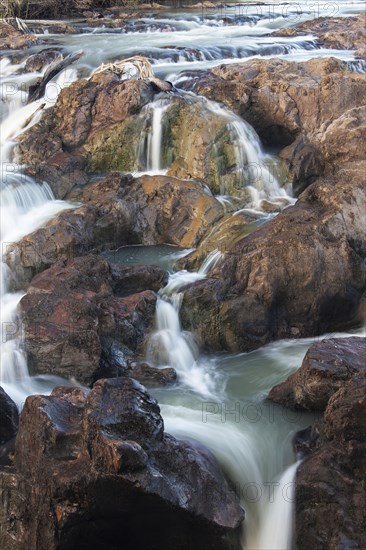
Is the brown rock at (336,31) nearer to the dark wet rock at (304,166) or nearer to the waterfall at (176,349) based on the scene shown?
the dark wet rock at (304,166)

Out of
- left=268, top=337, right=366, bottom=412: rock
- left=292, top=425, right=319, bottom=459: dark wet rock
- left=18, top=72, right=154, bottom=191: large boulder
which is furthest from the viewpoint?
left=18, top=72, right=154, bottom=191: large boulder

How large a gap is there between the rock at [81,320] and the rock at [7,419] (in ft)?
4.59

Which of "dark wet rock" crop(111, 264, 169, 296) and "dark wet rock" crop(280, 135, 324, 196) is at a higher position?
"dark wet rock" crop(280, 135, 324, 196)

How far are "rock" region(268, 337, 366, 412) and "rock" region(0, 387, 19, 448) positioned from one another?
110 inches

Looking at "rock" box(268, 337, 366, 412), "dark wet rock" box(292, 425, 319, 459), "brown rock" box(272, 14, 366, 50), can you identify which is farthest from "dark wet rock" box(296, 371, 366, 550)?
"brown rock" box(272, 14, 366, 50)

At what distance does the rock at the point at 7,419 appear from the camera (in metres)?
6.56

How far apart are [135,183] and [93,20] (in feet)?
51.0

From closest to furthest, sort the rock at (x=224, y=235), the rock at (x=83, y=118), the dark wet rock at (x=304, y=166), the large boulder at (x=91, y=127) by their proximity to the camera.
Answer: the rock at (x=224, y=235)
the dark wet rock at (x=304, y=166)
the large boulder at (x=91, y=127)
the rock at (x=83, y=118)

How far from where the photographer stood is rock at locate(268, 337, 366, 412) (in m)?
6.98

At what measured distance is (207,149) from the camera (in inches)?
488

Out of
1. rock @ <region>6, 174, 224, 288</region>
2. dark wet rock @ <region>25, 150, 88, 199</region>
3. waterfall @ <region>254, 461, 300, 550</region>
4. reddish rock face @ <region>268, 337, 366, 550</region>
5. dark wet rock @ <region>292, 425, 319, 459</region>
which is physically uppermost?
dark wet rock @ <region>25, 150, 88, 199</region>

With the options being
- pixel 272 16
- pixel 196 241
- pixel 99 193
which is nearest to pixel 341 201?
pixel 196 241

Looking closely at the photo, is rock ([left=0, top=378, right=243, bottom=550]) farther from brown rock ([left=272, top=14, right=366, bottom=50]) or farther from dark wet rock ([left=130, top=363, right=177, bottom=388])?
brown rock ([left=272, top=14, right=366, bottom=50])

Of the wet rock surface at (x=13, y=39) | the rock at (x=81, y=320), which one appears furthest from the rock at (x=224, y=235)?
the wet rock surface at (x=13, y=39)
